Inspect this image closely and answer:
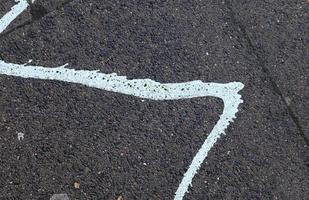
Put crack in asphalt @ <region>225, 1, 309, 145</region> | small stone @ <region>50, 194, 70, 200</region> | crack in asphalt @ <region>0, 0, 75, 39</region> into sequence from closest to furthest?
1. small stone @ <region>50, 194, 70, 200</region>
2. crack in asphalt @ <region>225, 1, 309, 145</region>
3. crack in asphalt @ <region>0, 0, 75, 39</region>

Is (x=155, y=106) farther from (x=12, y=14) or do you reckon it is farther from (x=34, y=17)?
(x=12, y=14)

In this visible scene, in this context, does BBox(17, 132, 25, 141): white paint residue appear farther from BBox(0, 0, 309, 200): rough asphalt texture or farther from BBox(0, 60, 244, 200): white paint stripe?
BBox(0, 60, 244, 200): white paint stripe

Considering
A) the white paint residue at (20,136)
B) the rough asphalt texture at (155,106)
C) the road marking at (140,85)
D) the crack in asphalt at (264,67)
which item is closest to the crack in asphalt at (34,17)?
the rough asphalt texture at (155,106)

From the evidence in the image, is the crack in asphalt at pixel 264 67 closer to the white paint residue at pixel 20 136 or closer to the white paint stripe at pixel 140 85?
the white paint stripe at pixel 140 85

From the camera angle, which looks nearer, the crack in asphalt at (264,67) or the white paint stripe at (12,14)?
the crack in asphalt at (264,67)

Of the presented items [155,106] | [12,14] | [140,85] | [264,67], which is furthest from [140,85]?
[12,14]

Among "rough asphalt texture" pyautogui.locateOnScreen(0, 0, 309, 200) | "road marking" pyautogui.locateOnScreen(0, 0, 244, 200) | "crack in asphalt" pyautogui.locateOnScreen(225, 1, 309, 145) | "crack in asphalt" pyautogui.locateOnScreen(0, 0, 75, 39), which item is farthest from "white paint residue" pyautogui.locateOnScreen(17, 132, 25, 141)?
"crack in asphalt" pyautogui.locateOnScreen(225, 1, 309, 145)

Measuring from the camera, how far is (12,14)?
285 cm

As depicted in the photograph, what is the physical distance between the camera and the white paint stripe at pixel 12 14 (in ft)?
9.30

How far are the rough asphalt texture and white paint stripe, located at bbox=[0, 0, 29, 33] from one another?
0.04 m

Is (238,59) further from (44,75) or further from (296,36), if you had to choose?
(44,75)

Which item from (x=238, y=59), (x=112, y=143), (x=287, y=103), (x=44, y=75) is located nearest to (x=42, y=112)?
(x=44, y=75)

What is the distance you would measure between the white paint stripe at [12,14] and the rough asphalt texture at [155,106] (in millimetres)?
41

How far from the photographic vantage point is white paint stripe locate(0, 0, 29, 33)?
283 centimetres
